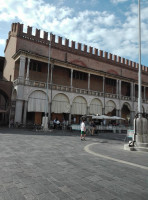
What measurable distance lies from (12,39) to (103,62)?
17424mm

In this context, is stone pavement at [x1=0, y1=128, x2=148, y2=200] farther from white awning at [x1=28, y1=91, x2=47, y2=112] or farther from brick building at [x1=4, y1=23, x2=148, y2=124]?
white awning at [x1=28, y1=91, x2=47, y2=112]

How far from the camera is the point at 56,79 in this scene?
2712 cm

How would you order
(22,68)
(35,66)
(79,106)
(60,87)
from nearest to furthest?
(22,68)
(60,87)
(35,66)
(79,106)

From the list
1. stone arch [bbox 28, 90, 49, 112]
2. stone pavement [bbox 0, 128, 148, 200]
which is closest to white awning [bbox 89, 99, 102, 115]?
stone arch [bbox 28, 90, 49, 112]

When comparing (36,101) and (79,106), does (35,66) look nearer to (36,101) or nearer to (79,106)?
(36,101)

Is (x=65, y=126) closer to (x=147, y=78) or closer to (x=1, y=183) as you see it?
(x=1, y=183)

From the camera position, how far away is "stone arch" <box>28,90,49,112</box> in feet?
71.3

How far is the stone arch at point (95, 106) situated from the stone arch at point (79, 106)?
4.20 ft

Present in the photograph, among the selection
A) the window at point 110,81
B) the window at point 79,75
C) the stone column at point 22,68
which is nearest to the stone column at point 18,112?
the stone column at point 22,68

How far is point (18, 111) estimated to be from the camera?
20.4 meters

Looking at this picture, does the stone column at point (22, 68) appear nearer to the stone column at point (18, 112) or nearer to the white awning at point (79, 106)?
the stone column at point (18, 112)

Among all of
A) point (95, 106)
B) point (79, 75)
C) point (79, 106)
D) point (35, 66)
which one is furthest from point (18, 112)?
point (79, 75)

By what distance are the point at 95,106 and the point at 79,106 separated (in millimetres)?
3126

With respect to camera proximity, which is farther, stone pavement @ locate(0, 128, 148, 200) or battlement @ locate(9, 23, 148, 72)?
battlement @ locate(9, 23, 148, 72)
